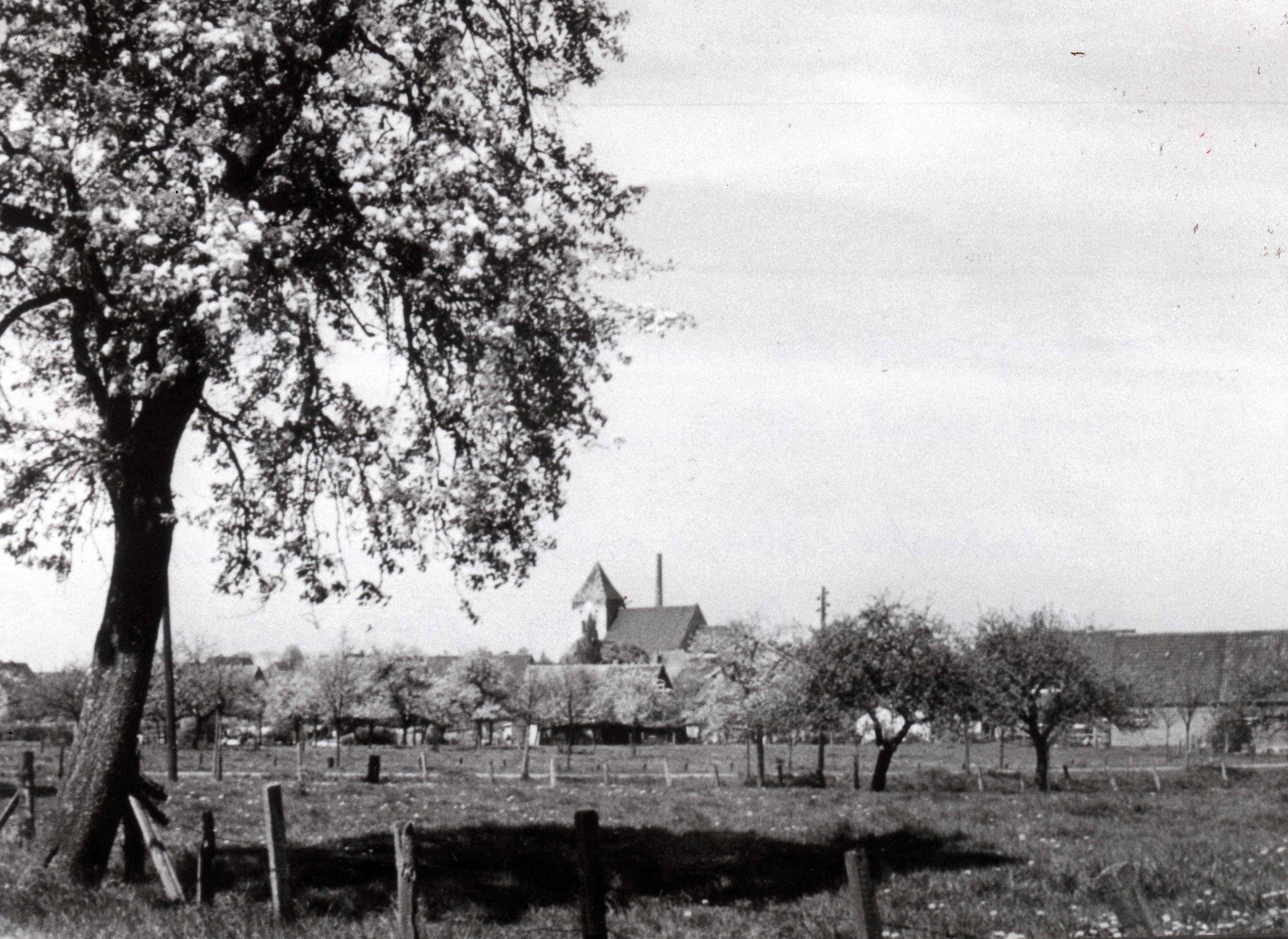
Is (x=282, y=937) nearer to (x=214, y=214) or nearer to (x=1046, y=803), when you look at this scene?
(x=214, y=214)

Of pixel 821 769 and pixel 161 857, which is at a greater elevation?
pixel 161 857

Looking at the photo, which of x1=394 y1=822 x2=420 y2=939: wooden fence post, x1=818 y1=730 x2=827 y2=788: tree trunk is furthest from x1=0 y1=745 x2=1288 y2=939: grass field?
x1=818 y1=730 x2=827 y2=788: tree trunk

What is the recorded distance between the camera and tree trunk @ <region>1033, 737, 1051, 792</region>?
4184cm

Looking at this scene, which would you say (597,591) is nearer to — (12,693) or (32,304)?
(12,693)

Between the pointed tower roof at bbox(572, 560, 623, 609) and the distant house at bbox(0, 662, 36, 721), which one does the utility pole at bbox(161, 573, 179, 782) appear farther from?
the pointed tower roof at bbox(572, 560, 623, 609)

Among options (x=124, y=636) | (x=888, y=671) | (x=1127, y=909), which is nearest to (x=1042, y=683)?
(x=888, y=671)

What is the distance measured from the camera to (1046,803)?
29.0 meters

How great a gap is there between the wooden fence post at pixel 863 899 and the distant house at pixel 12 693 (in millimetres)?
125719

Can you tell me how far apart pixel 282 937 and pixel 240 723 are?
119 metres

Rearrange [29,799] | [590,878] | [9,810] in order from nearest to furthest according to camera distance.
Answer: [590,878] < [9,810] < [29,799]

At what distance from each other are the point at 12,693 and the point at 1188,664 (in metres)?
110

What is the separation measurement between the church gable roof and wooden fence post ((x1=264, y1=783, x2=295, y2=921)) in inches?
5550

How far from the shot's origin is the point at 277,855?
38.4 feet

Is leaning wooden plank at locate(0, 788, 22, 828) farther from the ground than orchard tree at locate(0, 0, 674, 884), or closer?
closer
